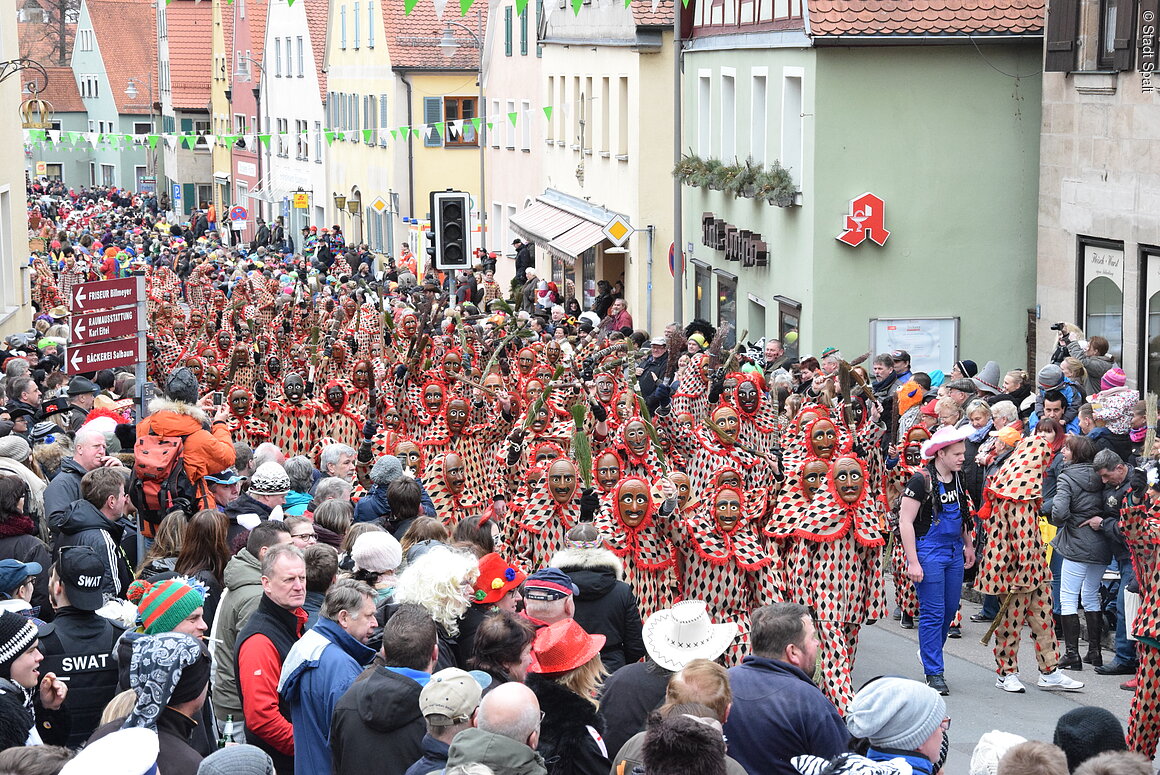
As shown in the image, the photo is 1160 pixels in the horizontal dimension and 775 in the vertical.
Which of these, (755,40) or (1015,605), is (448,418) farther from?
(755,40)

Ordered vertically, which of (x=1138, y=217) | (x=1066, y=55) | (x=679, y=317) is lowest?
(x=679, y=317)

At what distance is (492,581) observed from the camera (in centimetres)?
700

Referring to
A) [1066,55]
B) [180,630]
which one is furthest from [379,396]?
[1066,55]

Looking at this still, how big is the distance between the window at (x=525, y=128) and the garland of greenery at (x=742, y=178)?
42.5 ft

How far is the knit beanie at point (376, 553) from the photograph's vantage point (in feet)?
23.4

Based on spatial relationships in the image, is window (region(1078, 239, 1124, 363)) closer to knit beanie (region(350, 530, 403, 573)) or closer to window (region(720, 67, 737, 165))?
window (region(720, 67, 737, 165))

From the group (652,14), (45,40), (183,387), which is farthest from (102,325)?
(45,40)

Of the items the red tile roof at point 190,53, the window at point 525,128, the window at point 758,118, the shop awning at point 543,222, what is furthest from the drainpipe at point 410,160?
the red tile roof at point 190,53

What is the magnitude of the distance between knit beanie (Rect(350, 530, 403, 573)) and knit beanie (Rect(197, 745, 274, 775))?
2.42 meters

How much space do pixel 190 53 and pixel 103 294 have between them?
71.8 meters

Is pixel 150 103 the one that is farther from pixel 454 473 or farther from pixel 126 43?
pixel 454 473

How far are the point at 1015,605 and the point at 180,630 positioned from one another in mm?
5701

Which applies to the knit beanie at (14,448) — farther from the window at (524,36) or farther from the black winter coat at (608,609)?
the window at (524,36)

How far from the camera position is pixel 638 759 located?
16.1 ft
